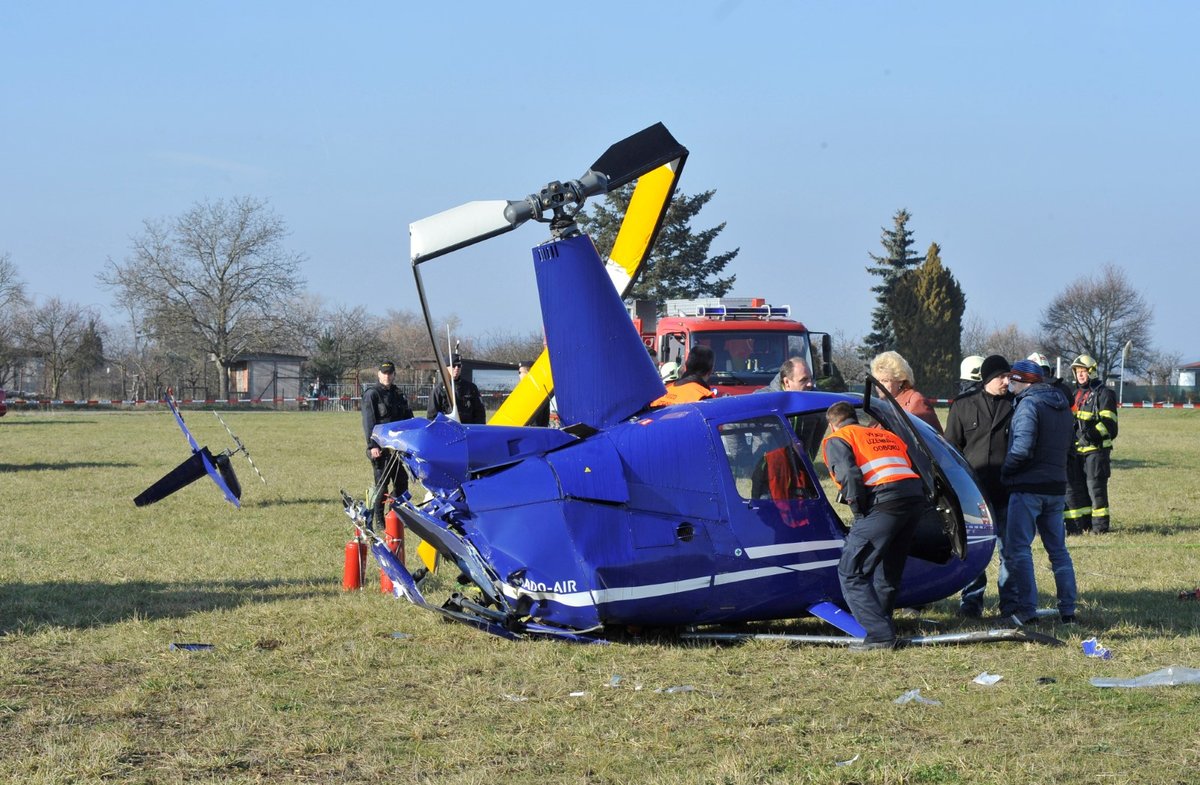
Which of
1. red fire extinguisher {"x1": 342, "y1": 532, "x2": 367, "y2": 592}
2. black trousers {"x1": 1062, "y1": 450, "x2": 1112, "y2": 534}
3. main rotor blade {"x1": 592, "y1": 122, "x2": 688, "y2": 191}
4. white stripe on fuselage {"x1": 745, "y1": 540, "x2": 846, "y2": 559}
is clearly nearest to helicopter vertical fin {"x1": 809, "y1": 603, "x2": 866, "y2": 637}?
white stripe on fuselage {"x1": 745, "y1": 540, "x2": 846, "y2": 559}

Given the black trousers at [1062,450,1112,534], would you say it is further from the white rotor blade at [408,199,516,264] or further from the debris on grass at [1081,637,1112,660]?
the white rotor blade at [408,199,516,264]

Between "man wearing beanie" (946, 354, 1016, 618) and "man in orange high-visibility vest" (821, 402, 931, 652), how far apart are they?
1568 millimetres

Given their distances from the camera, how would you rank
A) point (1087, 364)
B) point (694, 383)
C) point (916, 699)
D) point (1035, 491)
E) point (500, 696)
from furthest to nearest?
1. point (1087, 364)
2. point (694, 383)
3. point (1035, 491)
4. point (500, 696)
5. point (916, 699)

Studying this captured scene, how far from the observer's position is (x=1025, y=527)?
8.70m

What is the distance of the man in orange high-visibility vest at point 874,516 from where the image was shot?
24.8ft

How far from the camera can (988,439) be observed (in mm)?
9156

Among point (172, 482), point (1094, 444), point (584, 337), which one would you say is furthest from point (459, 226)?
point (1094, 444)

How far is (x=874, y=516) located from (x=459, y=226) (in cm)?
322

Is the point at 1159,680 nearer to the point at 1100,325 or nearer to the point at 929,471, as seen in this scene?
the point at 929,471

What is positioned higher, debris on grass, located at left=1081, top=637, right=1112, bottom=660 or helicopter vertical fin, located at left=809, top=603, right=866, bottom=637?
helicopter vertical fin, located at left=809, top=603, right=866, bottom=637

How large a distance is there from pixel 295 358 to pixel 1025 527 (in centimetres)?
7784

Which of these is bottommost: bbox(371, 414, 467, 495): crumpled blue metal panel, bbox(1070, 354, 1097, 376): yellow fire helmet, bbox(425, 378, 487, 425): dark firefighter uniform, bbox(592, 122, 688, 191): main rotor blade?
bbox(371, 414, 467, 495): crumpled blue metal panel

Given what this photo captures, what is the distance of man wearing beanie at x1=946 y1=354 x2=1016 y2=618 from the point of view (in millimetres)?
9109

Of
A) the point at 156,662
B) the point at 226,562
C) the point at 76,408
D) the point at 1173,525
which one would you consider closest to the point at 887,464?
the point at 156,662
